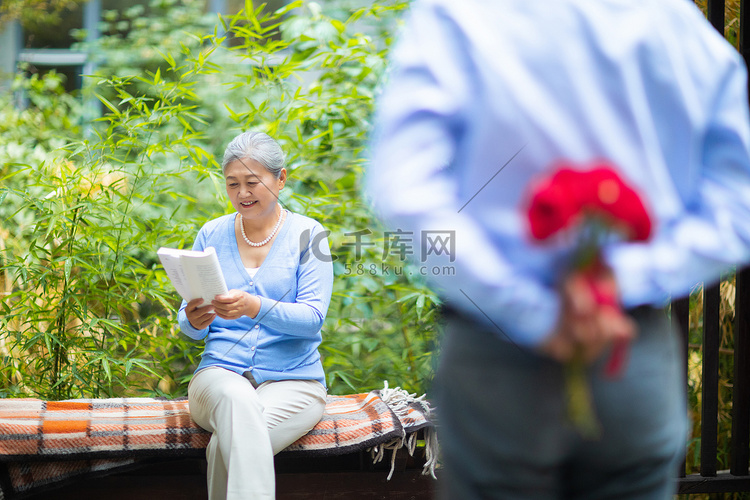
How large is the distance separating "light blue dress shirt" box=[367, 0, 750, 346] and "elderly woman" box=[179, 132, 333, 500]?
3.91 feet

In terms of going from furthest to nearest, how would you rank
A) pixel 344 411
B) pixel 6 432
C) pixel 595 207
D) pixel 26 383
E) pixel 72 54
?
pixel 72 54, pixel 26 383, pixel 344 411, pixel 6 432, pixel 595 207

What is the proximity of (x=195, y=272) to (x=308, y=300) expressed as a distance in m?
0.39

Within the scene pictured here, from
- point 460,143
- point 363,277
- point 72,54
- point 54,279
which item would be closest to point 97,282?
point 54,279

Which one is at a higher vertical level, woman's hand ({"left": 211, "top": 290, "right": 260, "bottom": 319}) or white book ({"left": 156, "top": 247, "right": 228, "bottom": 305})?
white book ({"left": 156, "top": 247, "right": 228, "bottom": 305})

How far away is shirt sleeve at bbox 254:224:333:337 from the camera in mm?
1879

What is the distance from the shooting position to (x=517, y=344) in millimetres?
683

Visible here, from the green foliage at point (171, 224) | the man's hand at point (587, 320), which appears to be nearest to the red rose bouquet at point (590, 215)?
the man's hand at point (587, 320)

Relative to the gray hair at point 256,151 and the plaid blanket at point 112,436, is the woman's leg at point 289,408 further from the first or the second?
the gray hair at point 256,151

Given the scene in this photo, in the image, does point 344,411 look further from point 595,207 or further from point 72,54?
point 72,54

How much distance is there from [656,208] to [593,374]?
183mm

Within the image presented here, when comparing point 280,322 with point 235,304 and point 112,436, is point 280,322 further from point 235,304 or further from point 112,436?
point 112,436

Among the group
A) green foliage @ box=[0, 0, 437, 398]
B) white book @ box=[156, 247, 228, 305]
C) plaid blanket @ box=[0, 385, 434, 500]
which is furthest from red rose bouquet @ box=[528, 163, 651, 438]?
green foliage @ box=[0, 0, 437, 398]

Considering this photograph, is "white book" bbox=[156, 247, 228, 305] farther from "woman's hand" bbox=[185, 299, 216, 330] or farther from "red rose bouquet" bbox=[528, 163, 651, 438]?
"red rose bouquet" bbox=[528, 163, 651, 438]

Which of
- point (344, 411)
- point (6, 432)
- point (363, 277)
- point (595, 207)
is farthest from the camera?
point (363, 277)
